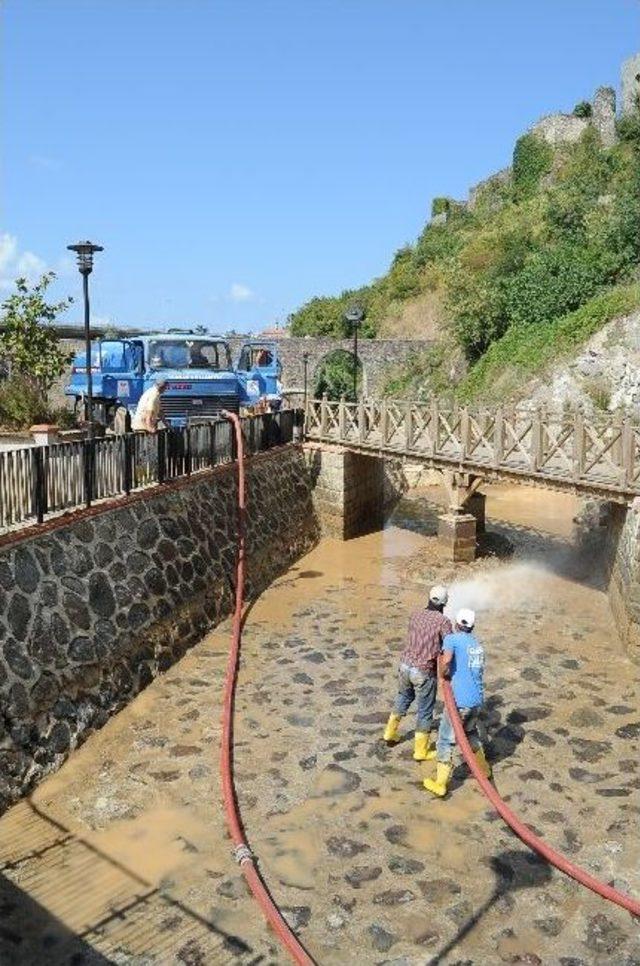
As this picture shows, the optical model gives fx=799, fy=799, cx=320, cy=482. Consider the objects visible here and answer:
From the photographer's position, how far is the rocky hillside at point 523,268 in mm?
29594

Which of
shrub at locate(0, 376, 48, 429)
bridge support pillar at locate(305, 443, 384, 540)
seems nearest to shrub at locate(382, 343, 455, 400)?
bridge support pillar at locate(305, 443, 384, 540)

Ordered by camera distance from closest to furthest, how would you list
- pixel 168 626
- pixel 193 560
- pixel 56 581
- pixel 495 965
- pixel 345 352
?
pixel 495 965
pixel 56 581
pixel 168 626
pixel 193 560
pixel 345 352

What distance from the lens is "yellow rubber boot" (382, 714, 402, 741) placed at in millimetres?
8945

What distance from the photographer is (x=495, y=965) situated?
19.3 ft

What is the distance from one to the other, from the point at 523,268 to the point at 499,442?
21.0 m

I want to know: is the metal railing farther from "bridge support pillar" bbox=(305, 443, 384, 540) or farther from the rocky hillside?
the rocky hillside

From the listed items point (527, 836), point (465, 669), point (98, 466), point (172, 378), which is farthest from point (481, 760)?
point (172, 378)

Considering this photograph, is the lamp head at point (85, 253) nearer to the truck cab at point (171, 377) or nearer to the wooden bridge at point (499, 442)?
the truck cab at point (171, 377)

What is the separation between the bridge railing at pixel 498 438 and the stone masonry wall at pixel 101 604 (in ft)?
14.8

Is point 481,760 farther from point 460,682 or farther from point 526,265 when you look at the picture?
point 526,265

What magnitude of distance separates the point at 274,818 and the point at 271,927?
154cm

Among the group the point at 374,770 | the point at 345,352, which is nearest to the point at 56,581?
the point at 374,770

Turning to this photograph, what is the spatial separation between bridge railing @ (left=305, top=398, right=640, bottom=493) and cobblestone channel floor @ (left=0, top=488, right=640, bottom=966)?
3142 millimetres

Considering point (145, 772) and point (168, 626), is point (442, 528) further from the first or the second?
point (145, 772)
